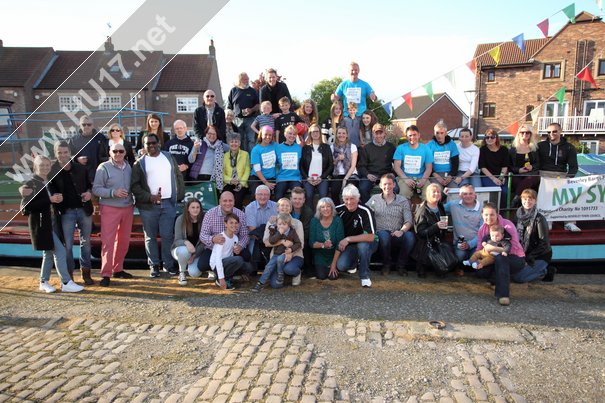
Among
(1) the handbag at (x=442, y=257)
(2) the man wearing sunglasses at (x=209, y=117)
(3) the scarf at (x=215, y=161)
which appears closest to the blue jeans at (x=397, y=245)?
(1) the handbag at (x=442, y=257)

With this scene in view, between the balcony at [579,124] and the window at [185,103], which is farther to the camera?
the window at [185,103]

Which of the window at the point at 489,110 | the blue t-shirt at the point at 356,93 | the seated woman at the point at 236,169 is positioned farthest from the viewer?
the window at the point at 489,110

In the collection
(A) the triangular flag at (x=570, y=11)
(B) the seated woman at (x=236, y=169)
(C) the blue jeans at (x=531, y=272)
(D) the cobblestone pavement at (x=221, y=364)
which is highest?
(A) the triangular flag at (x=570, y=11)

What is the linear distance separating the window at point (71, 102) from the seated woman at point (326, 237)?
4.90m

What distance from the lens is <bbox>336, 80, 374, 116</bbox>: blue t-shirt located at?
8773mm

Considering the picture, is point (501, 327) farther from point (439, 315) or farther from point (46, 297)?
point (46, 297)

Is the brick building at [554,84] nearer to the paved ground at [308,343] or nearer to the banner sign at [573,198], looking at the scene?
the banner sign at [573,198]

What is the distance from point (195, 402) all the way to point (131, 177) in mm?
3893

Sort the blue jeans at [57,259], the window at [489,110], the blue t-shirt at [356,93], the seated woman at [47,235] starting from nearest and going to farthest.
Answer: the seated woman at [47,235] → the blue jeans at [57,259] → the blue t-shirt at [356,93] → the window at [489,110]

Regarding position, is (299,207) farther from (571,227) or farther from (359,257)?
(571,227)

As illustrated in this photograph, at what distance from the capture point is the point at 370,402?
347cm

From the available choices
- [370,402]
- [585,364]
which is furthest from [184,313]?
[585,364]

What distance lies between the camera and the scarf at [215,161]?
24.3 ft

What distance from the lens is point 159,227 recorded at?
6766 mm
